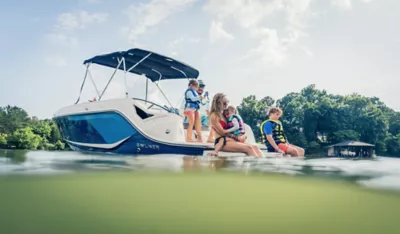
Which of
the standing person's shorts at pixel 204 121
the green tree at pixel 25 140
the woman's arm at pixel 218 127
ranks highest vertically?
the standing person's shorts at pixel 204 121

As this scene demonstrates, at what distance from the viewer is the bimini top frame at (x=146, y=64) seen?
8.99m

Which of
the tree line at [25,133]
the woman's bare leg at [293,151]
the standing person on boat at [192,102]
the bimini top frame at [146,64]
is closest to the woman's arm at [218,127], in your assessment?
the woman's bare leg at [293,151]

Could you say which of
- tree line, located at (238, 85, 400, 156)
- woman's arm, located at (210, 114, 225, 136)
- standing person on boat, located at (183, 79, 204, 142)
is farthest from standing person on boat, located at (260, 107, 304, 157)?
tree line, located at (238, 85, 400, 156)

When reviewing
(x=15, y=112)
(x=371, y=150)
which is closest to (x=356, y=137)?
(x=371, y=150)

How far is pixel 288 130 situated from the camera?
99.5 ft

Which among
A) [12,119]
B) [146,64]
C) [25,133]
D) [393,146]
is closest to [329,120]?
[393,146]

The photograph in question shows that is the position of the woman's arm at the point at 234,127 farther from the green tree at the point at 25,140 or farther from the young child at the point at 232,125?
the green tree at the point at 25,140

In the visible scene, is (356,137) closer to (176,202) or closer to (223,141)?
(223,141)

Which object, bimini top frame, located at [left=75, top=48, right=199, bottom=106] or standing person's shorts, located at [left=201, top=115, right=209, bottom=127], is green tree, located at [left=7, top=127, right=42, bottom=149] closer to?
bimini top frame, located at [left=75, top=48, right=199, bottom=106]

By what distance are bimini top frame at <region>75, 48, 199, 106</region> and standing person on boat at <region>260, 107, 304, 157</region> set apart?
155 inches

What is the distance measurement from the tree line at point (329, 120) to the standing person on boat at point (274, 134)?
16.3 meters

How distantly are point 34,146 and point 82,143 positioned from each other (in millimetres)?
16553

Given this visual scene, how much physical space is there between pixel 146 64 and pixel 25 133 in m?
21.8

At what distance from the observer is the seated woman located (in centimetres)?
576
